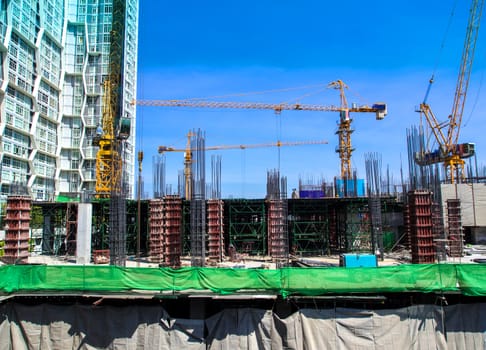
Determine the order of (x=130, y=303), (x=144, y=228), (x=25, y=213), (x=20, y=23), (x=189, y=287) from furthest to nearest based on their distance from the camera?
(x=20, y=23) < (x=144, y=228) < (x=25, y=213) < (x=130, y=303) < (x=189, y=287)

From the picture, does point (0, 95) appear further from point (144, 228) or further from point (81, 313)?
point (81, 313)

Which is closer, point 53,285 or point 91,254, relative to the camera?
point 53,285

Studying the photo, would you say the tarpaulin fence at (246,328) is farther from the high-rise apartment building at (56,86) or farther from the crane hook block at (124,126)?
the high-rise apartment building at (56,86)

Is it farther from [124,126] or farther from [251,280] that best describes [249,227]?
[251,280]

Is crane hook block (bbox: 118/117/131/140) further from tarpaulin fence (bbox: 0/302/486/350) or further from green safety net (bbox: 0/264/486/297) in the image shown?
tarpaulin fence (bbox: 0/302/486/350)

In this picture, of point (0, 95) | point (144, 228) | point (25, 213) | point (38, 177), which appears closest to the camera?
point (25, 213)

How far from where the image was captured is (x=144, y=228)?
27719 millimetres

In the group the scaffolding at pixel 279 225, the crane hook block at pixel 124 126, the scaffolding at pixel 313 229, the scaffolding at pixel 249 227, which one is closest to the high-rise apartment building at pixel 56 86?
the crane hook block at pixel 124 126

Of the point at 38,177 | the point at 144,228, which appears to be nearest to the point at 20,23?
the point at 38,177

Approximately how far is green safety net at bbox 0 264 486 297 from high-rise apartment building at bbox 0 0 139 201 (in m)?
32.3

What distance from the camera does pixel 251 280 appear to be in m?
10.0

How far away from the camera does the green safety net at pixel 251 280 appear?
9938 millimetres

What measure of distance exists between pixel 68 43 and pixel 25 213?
5067 cm

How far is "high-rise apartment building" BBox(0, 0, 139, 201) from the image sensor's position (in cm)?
4291
